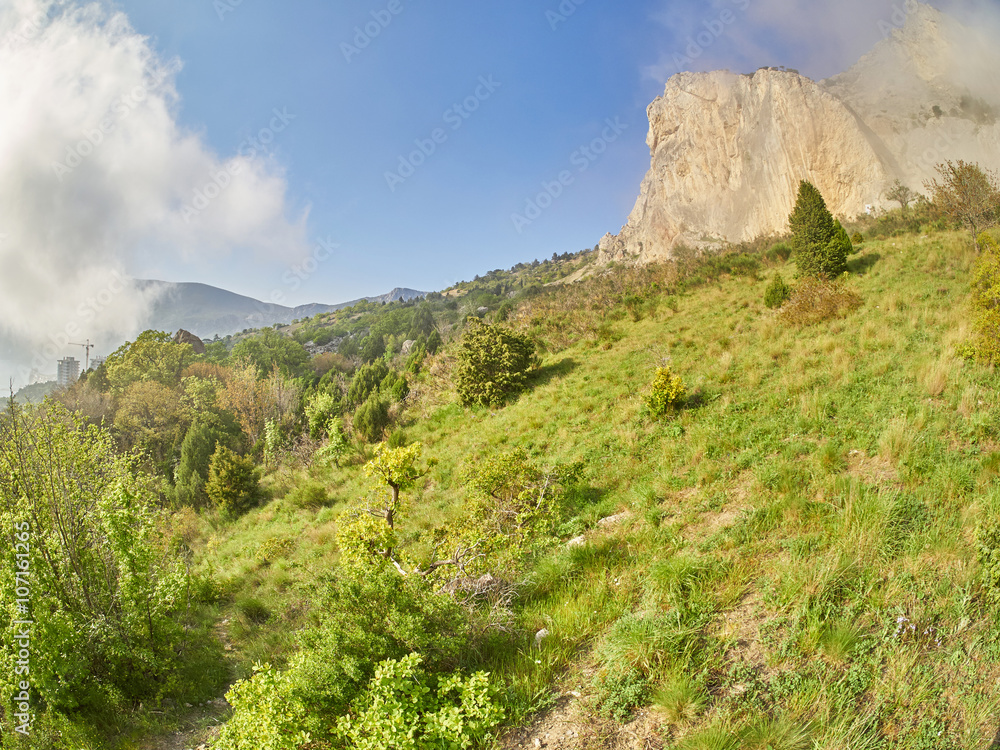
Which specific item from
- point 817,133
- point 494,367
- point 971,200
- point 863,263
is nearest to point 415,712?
point 494,367

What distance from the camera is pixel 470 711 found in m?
3.00

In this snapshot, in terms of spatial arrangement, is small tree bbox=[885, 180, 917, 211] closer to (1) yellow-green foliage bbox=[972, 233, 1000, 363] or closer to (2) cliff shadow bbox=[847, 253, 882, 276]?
(2) cliff shadow bbox=[847, 253, 882, 276]

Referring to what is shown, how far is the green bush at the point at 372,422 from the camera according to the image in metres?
17.0

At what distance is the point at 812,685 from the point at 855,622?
724mm

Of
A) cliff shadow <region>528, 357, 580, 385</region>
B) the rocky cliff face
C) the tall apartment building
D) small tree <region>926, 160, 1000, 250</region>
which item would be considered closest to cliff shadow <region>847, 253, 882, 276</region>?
small tree <region>926, 160, 1000, 250</region>

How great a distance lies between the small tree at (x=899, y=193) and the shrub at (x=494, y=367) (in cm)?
4062

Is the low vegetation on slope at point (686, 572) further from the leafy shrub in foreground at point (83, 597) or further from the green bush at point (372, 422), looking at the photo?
the green bush at point (372, 422)

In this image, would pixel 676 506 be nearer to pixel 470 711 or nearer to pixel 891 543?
pixel 891 543

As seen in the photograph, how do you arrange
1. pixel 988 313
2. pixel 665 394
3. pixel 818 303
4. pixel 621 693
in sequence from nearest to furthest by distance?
pixel 621 693 < pixel 988 313 < pixel 665 394 < pixel 818 303

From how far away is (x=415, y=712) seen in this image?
305cm

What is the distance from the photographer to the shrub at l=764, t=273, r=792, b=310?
14.0m

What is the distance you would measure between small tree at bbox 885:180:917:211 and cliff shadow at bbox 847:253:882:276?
96.6 ft

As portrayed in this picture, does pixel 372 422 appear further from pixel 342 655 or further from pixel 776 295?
pixel 776 295

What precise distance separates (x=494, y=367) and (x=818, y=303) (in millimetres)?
9594
